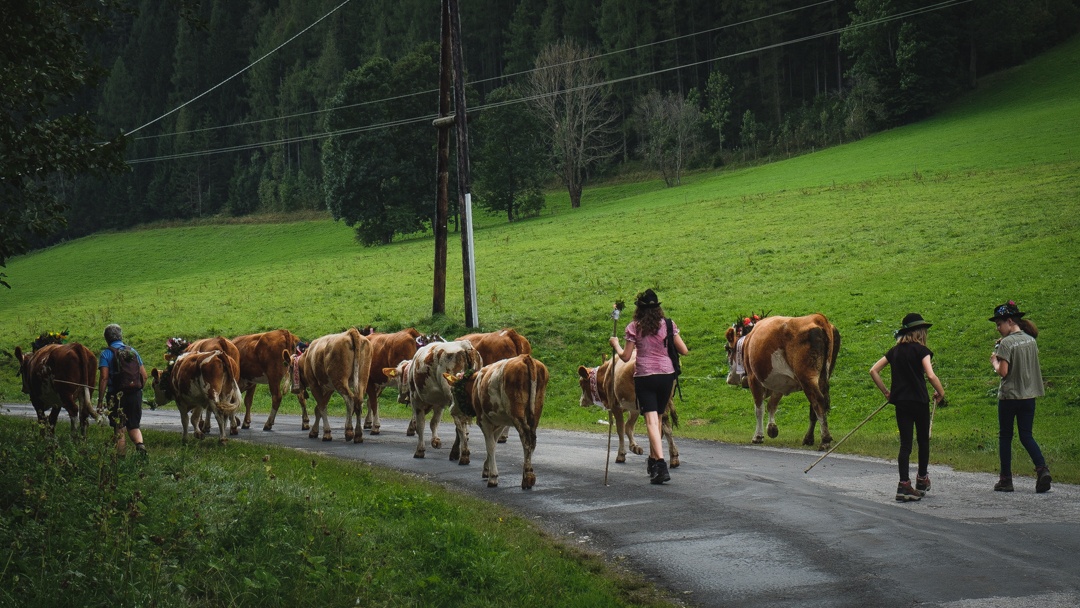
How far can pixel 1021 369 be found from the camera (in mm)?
11500

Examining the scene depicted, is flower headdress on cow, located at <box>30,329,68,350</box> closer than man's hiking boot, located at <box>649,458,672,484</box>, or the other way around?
man's hiking boot, located at <box>649,458,672,484</box>

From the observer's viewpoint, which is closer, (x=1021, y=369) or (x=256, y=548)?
(x=256, y=548)

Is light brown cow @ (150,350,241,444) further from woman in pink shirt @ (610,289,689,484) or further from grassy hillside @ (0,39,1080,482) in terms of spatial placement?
woman in pink shirt @ (610,289,689,484)

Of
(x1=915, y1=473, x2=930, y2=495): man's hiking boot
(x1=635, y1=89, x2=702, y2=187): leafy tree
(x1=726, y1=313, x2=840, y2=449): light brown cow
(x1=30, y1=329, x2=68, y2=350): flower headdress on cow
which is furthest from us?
(x1=635, y1=89, x2=702, y2=187): leafy tree

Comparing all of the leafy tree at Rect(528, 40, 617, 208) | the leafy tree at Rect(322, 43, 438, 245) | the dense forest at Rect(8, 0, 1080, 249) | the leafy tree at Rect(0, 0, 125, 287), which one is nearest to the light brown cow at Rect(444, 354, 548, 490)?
the leafy tree at Rect(0, 0, 125, 287)

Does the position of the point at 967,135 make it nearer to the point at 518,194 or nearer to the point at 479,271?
the point at 518,194

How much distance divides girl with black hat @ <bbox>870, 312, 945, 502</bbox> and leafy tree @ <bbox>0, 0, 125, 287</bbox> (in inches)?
384

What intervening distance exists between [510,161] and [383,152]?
30.2 feet

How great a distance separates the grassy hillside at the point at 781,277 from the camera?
2239 centimetres

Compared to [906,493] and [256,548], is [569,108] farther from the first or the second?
[256,548]

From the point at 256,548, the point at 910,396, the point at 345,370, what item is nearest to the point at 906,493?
the point at 910,396

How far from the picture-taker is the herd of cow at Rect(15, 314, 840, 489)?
42.4 feet

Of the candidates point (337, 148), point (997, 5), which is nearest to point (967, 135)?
point (997, 5)

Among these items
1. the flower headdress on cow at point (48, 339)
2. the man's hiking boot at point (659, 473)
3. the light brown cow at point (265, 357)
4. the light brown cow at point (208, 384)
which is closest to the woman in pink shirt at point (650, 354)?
the man's hiking boot at point (659, 473)
